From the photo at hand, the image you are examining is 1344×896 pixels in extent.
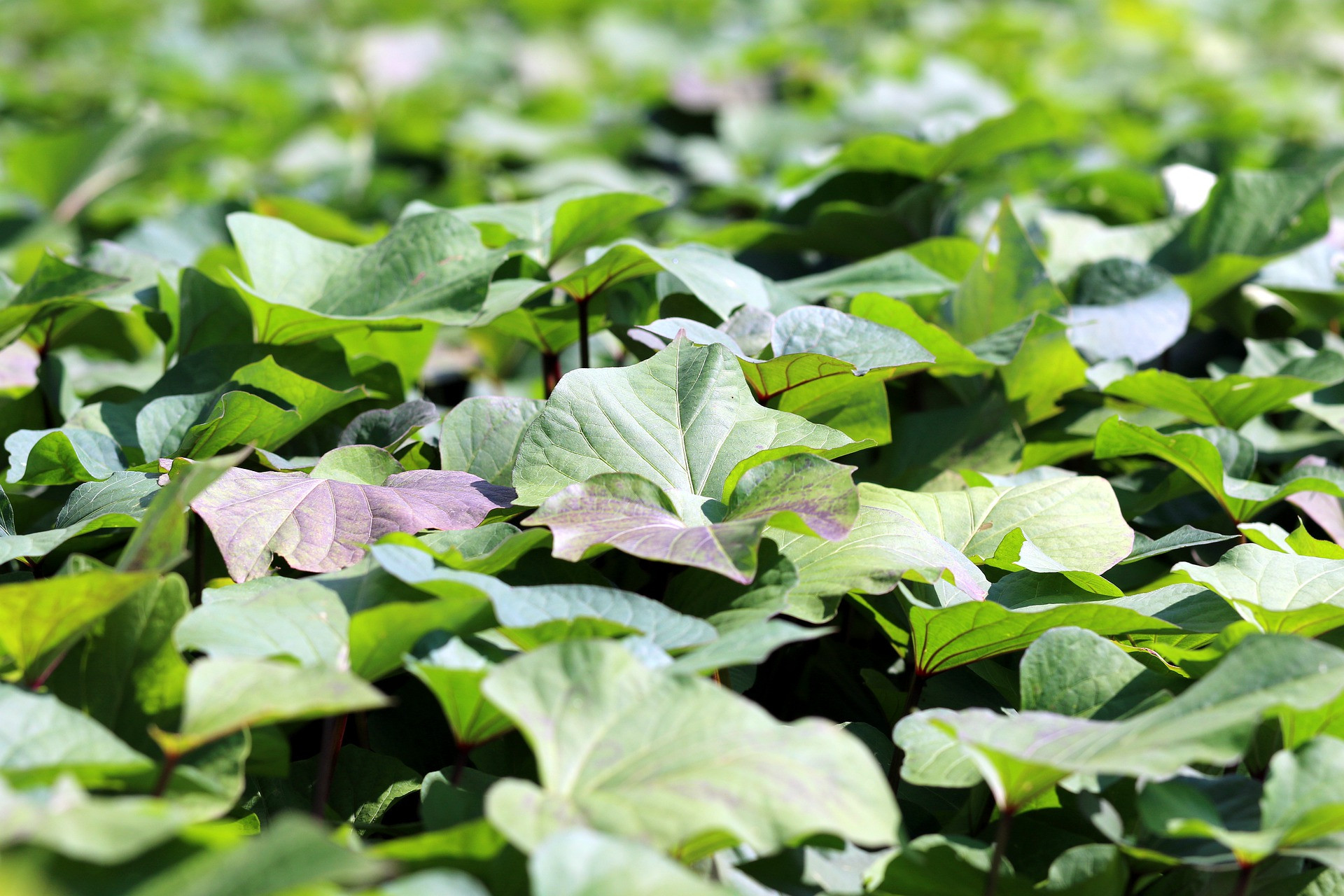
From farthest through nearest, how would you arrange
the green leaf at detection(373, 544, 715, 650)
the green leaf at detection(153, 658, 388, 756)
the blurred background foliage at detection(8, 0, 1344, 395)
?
the blurred background foliage at detection(8, 0, 1344, 395) → the green leaf at detection(373, 544, 715, 650) → the green leaf at detection(153, 658, 388, 756)

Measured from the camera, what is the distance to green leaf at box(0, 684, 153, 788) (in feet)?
1.96

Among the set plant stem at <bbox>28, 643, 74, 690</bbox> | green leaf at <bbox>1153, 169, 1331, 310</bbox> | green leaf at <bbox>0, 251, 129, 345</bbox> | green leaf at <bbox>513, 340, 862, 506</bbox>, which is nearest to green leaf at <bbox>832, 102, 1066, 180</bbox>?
green leaf at <bbox>1153, 169, 1331, 310</bbox>

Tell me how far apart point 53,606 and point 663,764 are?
1.25ft

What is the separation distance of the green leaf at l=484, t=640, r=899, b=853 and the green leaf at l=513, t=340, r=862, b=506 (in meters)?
0.24

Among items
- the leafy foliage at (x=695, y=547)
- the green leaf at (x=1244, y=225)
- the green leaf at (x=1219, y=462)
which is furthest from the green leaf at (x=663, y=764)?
the green leaf at (x=1244, y=225)

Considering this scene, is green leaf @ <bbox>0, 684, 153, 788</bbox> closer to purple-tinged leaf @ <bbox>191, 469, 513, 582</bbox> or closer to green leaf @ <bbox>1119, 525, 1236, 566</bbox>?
purple-tinged leaf @ <bbox>191, 469, 513, 582</bbox>

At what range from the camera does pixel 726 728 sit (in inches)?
24.1

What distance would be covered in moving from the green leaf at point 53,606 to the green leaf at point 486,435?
32cm

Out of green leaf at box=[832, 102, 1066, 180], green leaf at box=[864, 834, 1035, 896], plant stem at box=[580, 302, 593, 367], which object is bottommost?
green leaf at box=[864, 834, 1035, 896]

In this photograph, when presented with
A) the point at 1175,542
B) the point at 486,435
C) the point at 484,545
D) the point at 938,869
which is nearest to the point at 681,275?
the point at 486,435

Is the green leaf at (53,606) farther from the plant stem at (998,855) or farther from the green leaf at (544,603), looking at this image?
the plant stem at (998,855)

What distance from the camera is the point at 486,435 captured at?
3.19ft

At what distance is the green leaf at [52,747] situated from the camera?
599mm

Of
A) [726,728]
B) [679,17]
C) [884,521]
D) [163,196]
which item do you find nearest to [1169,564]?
[884,521]
